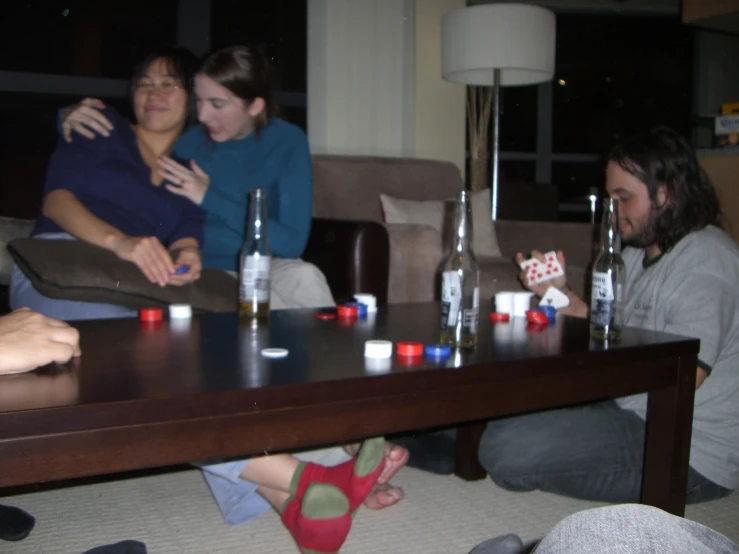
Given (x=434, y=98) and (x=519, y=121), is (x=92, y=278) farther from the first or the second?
(x=519, y=121)

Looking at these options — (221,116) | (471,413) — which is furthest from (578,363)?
(221,116)

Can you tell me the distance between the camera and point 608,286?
117 cm

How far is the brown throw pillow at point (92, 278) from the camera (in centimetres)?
146

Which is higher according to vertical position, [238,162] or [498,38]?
[498,38]

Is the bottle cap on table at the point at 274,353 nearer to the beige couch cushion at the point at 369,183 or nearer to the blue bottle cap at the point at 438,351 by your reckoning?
the blue bottle cap at the point at 438,351

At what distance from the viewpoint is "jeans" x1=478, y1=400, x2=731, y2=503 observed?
1348 millimetres

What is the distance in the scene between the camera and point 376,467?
50.1 inches

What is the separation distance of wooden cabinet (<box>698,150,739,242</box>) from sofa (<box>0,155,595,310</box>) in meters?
0.53

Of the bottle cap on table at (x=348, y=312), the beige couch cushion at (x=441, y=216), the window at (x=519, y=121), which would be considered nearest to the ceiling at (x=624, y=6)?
the window at (x=519, y=121)

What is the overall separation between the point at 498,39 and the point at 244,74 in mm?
1537

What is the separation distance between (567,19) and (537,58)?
7.80 feet

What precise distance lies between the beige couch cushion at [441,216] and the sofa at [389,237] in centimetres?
4

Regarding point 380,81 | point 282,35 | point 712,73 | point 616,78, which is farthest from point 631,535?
point 616,78

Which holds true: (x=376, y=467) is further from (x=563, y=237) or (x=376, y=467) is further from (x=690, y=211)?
(x=563, y=237)
